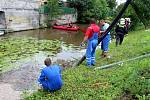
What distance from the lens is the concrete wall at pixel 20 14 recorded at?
124ft

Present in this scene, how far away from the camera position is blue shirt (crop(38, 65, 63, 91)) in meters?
9.73

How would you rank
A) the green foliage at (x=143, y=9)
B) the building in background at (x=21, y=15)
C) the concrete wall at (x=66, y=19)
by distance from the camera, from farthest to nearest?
the concrete wall at (x=66, y=19), the building in background at (x=21, y=15), the green foliage at (x=143, y=9)

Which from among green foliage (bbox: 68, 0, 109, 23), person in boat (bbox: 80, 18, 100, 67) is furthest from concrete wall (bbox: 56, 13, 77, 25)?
person in boat (bbox: 80, 18, 100, 67)

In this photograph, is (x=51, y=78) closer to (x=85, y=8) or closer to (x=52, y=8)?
(x=52, y=8)

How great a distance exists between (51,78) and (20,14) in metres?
31.9

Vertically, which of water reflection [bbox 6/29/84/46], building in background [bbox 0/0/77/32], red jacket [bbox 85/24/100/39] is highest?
red jacket [bbox 85/24/100/39]

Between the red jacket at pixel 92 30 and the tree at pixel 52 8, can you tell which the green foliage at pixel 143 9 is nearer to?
the red jacket at pixel 92 30

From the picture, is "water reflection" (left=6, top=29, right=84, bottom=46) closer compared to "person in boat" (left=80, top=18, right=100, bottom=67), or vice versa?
"person in boat" (left=80, top=18, right=100, bottom=67)

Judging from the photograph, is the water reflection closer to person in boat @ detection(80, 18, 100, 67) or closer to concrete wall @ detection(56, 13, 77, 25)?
concrete wall @ detection(56, 13, 77, 25)

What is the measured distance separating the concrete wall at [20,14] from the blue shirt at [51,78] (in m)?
27.8

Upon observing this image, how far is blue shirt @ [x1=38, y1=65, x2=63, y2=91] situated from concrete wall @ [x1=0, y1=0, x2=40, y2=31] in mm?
27817

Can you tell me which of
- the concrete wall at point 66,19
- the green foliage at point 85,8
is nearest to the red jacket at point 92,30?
the concrete wall at point 66,19

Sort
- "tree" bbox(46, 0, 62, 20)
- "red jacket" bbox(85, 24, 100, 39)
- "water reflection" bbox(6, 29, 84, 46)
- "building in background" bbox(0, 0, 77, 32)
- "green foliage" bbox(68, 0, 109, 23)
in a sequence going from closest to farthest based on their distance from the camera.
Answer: "red jacket" bbox(85, 24, 100, 39), "water reflection" bbox(6, 29, 84, 46), "building in background" bbox(0, 0, 77, 32), "tree" bbox(46, 0, 62, 20), "green foliage" bbox(68, 0, 109, 23)

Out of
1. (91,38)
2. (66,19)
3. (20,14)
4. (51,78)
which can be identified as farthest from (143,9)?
(66,19)
